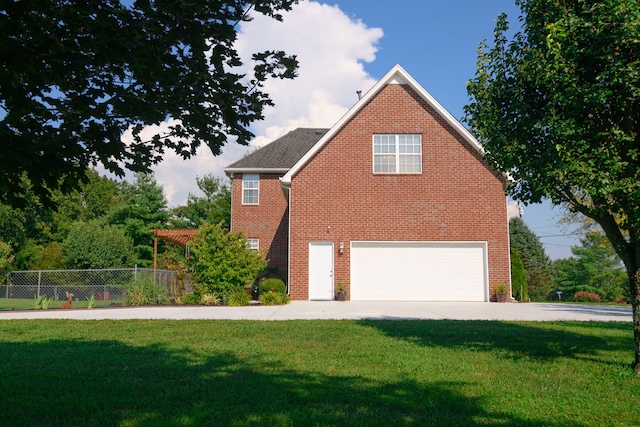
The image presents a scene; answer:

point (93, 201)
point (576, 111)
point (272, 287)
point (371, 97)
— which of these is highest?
point (93, 201)

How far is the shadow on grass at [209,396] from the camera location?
4398mm

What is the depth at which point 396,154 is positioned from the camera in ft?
63.3

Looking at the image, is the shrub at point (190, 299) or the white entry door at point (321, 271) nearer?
the shrub at point (190, 299)

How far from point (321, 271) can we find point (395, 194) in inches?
156

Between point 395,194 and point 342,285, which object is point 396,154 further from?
point 342,285

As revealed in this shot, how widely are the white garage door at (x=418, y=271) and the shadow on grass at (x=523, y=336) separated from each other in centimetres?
704

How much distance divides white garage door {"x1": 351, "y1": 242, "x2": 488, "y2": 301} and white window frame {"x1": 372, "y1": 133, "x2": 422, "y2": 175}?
9.14ft

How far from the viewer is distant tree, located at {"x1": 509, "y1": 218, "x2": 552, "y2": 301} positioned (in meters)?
32.1

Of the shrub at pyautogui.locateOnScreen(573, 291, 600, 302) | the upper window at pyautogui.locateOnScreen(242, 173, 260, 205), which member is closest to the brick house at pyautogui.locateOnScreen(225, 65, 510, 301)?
the upper window at pyautogui.locateOnScreen(242, 173, 260, 205)

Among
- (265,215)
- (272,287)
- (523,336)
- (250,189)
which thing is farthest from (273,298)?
(523,336)

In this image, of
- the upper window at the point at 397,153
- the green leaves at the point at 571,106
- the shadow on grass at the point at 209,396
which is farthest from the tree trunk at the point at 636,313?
the upper window at the point at 397,153

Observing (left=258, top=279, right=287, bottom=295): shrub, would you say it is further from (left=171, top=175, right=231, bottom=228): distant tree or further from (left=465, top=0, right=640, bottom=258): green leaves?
(left=171, top=175, right=231, bottom=228): distant tree

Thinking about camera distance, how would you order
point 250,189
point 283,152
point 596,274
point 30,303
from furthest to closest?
point 596,274 < point 283,152 < point 250,189 < point 30,303

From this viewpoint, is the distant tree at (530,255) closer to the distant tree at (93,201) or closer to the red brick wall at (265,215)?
the red brick wall at (265,215)
